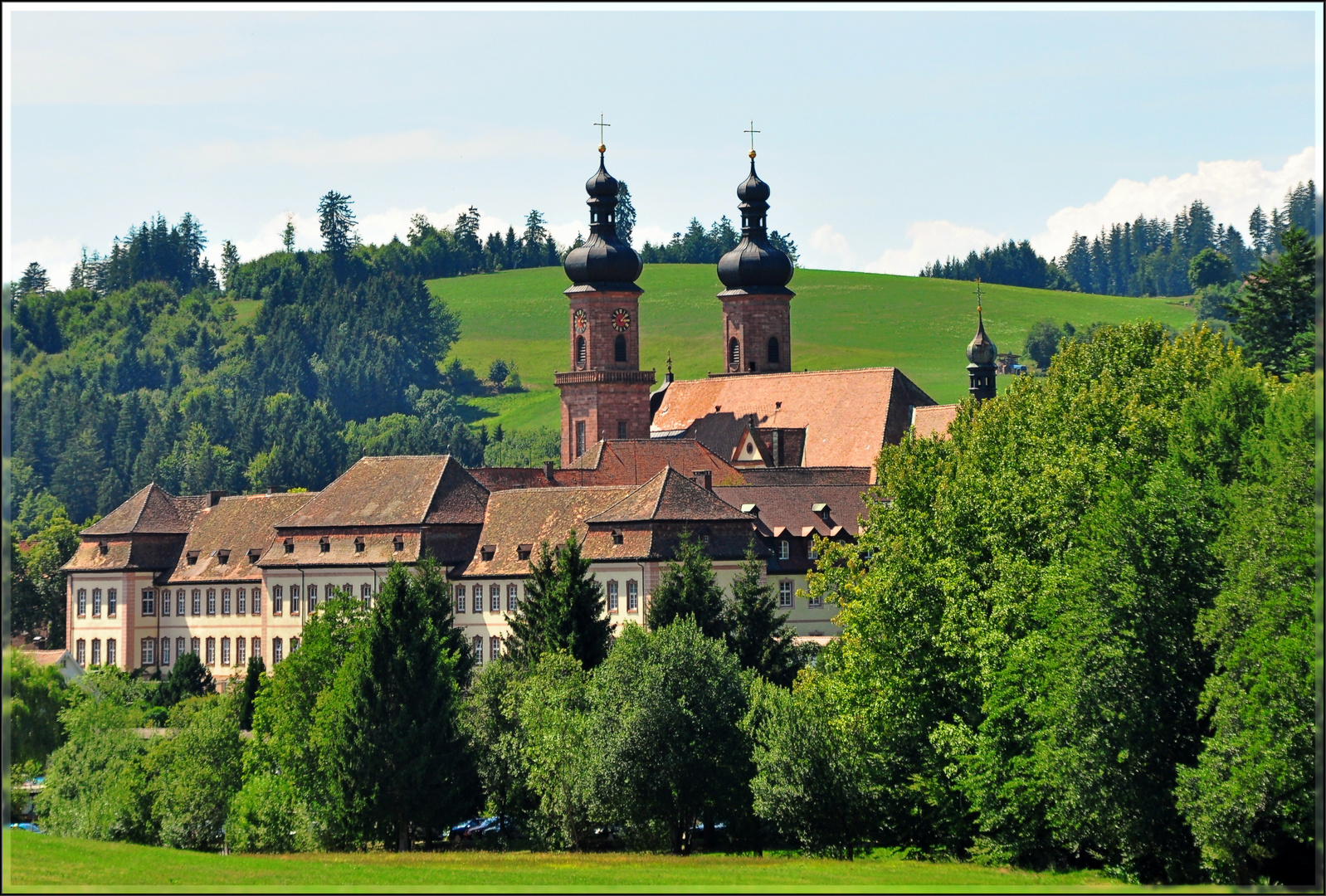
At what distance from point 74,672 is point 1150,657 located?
2925 inches

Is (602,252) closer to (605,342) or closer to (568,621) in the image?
(605,342)

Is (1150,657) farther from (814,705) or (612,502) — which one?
(612,502)

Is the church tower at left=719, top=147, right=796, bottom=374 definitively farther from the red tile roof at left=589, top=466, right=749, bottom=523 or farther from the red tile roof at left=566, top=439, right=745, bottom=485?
the red tile roof at left=589, top=466, right=749, bottom=523

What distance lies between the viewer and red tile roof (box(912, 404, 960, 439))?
116m

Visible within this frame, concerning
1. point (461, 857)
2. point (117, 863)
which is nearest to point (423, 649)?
point (461, 857)

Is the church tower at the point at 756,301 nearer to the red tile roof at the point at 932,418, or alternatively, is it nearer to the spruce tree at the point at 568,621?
the red tile roof at the point at 932,418

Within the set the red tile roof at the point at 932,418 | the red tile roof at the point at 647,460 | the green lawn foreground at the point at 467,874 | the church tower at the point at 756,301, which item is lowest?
the green lawn foreground at the point at 467,874

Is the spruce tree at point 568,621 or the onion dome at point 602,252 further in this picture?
the onion dome at point 602,252

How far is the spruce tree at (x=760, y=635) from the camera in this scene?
258ft

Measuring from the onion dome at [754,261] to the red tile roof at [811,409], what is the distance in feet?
20.1

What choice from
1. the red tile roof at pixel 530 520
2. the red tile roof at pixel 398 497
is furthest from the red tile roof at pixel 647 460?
the red tile roof at pixel 530 520

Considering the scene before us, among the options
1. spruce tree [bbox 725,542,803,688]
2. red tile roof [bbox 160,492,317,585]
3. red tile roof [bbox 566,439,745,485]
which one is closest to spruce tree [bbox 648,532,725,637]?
spruce tree [bbox 725,542,803,688]

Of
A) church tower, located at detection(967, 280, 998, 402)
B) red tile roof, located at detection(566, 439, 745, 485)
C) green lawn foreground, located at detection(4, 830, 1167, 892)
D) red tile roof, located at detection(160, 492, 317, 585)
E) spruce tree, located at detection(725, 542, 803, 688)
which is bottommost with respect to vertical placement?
green lawn foreground, located at detection(4, 830, 1167, 892)

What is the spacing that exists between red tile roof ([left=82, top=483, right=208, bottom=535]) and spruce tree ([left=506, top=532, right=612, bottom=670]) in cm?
4286
